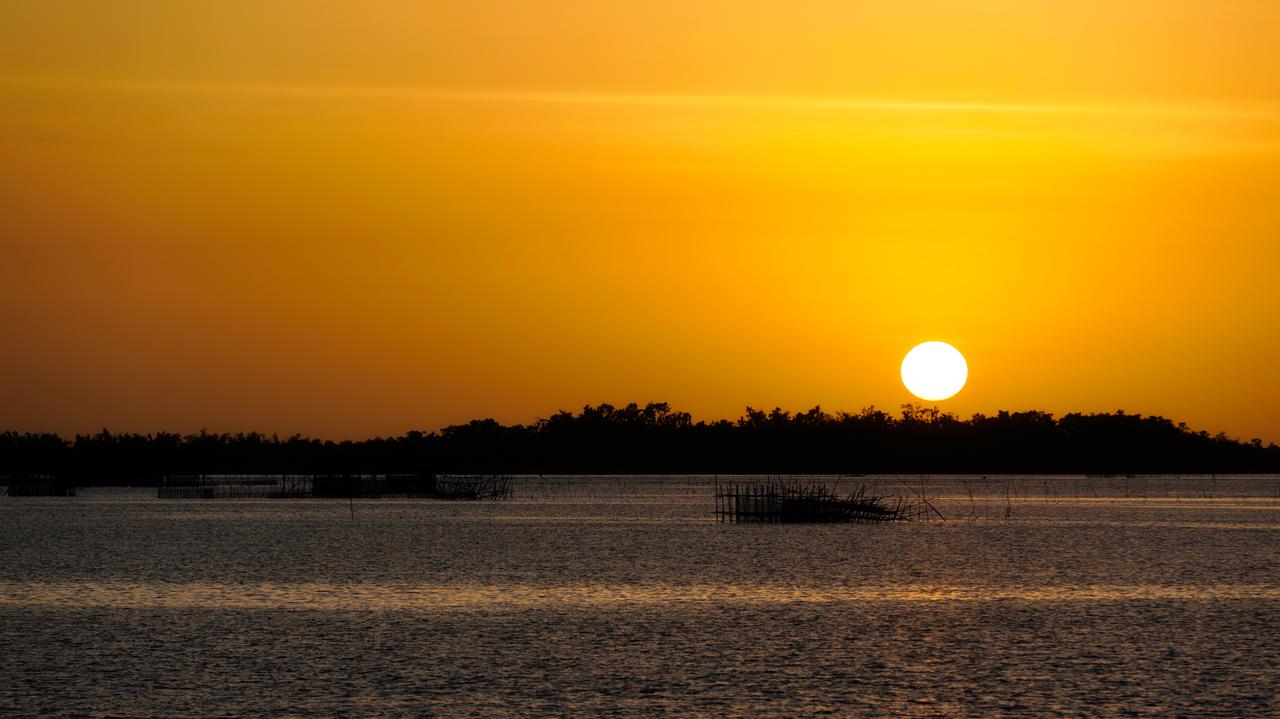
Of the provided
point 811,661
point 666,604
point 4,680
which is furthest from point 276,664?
point 666,604

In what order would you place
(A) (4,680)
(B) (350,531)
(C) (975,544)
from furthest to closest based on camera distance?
(B) (350,531) → (C) (975,544) → (A) (4,680)

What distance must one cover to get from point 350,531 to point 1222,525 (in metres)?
44.6

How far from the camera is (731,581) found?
40.2 meters

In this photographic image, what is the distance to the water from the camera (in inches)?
859

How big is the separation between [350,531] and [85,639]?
38.5m

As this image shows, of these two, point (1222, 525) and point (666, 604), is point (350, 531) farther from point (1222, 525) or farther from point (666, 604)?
point (1222, 525)

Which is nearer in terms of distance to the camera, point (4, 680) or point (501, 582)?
point (4, 680)

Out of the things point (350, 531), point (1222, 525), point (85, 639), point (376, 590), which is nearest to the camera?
point (85, 639)

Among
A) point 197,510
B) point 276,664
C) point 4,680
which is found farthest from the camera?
point 197,510

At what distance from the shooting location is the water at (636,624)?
21828mm

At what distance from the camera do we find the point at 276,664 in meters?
24.9

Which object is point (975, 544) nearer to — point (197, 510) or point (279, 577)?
point (279, 577)

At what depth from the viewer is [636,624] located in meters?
30.6

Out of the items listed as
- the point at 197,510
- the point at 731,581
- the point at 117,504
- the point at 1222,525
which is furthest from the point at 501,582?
the point at 117,504
